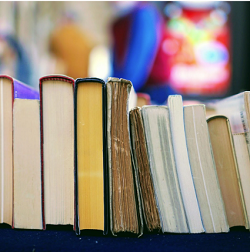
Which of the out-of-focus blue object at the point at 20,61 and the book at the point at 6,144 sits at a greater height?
the out-of-focus blue object at the point at 20,61

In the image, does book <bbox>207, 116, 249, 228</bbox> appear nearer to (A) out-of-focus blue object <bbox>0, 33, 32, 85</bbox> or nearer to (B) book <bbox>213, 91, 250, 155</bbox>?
(B) book <bbox>213, 91, 250, 155</bbox>

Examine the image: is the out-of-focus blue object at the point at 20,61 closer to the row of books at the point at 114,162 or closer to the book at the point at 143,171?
the row of books at the point at 114,162

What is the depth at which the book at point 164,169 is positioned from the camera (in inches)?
20.8

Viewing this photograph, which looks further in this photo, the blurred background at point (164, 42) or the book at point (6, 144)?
the blurred background at point (164, 42)

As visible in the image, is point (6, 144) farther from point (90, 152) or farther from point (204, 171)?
point (204, 171)

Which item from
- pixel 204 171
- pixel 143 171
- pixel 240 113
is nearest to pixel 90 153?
pixel 143 171

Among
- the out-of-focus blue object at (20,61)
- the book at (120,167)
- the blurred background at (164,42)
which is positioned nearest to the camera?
the book at (120,167)

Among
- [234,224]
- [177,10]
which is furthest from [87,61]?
[234,224]

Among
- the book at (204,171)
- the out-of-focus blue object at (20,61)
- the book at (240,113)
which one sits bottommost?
the book at (204,171)

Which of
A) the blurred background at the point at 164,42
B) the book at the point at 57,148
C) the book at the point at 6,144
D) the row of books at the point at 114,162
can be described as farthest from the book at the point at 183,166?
the blurred background at the point at 164,42

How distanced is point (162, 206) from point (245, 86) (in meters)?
2.25

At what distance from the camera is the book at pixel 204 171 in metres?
0.53

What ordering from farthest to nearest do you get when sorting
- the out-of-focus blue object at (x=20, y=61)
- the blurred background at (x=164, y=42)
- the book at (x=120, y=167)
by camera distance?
the blurred background at (x=164, y=42), the out-of-focus blue object at (x=20, y=61), the book at (x=120, y=167)

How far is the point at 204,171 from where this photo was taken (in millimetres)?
549
